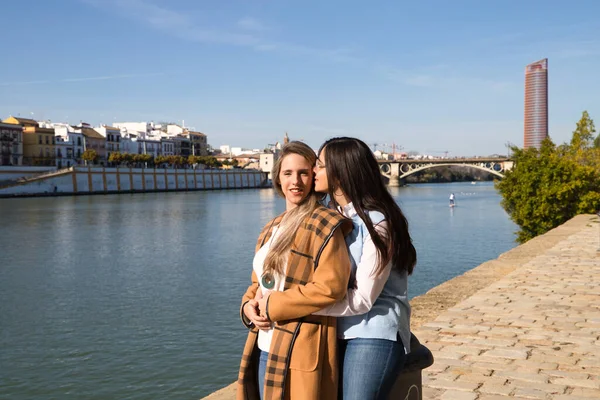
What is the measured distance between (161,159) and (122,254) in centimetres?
6226

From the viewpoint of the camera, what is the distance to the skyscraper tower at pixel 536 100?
492 ft

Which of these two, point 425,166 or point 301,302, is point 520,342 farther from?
point 425,166

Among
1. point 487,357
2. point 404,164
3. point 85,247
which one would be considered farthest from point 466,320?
point 404,164

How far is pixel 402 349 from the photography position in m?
1.95

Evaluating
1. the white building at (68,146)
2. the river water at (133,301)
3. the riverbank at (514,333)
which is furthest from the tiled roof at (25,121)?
the riverbank at (514,333)

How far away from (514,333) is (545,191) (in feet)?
40.7

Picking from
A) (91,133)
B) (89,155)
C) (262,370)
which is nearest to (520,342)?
(262,370)

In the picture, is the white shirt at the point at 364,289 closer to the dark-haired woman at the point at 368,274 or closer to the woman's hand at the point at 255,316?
the dark-haired woman at the point at 368,274

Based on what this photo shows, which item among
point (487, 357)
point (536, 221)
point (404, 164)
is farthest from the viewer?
point (404, 164)

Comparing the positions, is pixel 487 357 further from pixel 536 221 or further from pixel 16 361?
pixel 536 221

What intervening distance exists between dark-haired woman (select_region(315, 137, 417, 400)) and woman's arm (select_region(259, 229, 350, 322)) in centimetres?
6

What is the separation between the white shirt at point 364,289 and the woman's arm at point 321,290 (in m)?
0.04

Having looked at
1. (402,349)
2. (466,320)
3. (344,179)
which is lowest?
(466,320)

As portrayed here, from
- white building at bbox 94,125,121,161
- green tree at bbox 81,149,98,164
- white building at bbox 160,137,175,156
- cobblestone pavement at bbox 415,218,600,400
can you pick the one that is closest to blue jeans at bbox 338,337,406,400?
cobblestone pavement at bbox 415,218,600,400
